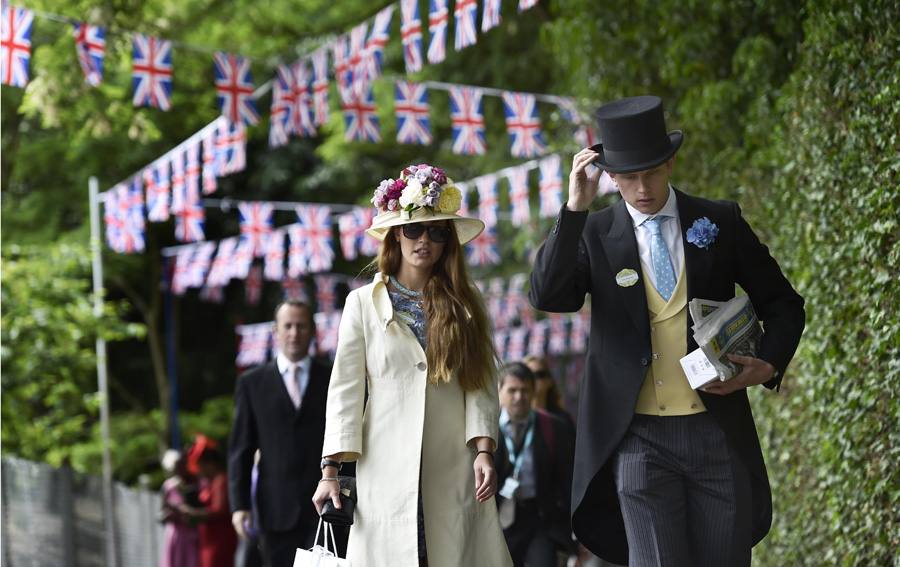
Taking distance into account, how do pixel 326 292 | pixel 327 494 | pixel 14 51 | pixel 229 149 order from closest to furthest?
pixel 327 494
pixel 14 51
pixel 229 149
pixel 326 292

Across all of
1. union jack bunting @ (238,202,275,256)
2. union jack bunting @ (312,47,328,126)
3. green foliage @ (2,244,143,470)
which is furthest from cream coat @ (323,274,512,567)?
union jack bunting @ (238,202,275,256)

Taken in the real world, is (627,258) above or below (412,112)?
below

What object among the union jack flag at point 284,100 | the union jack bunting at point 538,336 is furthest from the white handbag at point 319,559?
the union jack bunting at point 538,336

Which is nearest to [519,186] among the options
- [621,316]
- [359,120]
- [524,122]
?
[524,122]

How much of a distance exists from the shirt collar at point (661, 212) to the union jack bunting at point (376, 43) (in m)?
7.78

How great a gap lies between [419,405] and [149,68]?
843 cm

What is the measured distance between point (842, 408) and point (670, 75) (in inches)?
196

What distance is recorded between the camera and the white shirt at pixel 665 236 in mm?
5559

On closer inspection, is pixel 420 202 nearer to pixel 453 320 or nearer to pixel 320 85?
pixel 453 320

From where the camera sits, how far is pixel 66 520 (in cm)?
1633

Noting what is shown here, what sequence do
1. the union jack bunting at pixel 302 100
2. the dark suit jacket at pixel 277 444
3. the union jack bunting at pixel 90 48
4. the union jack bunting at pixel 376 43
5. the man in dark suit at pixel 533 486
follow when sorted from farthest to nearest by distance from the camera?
the union jack bunting at pixel 302 100 < the union jack bunting at pixel 376 43 < the union jack bunting at pixel 90 48 < the man in dark suit at pixel 533 486 < the dark suit jacket at pixel 277 444

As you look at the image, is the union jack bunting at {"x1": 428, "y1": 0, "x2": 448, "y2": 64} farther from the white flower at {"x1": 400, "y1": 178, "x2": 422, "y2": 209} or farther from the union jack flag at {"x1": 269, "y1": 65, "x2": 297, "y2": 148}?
the white flower at {"x1": 400, "y1": 178, "x2": 422, "y2": 209}

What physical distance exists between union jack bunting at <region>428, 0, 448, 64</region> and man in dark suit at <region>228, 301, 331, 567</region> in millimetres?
3595

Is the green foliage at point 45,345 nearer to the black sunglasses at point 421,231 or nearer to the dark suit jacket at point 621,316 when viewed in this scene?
the black sunglasses at point 421,231
